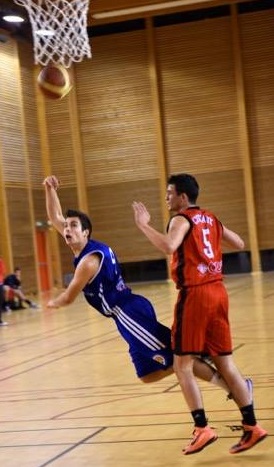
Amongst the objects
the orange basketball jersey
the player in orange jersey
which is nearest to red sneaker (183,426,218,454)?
the player in orange jersey

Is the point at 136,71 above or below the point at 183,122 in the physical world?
above

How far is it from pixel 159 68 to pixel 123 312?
76.0ft

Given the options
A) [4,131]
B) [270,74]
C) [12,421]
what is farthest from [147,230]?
[270,74]

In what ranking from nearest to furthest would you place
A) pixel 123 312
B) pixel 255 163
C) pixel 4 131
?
pixel 123 312 < pixel 4 131 < pixel 255 163

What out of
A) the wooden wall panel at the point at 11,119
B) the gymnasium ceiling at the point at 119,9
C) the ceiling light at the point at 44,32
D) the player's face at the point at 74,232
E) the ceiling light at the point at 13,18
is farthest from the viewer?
the wooden wall panel at the point at 11,119

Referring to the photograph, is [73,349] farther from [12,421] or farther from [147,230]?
[147,230]

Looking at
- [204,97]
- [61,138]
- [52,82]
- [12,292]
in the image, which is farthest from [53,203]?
[61,138]

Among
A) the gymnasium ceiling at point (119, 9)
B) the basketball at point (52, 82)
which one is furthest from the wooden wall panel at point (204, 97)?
the basketball at point (52, 82)

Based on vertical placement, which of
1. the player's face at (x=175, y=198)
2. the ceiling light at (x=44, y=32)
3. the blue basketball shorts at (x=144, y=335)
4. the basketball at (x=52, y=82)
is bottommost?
the blue basketball shorts at (x=144, y=335)

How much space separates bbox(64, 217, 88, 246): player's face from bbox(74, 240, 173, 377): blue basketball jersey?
0.21ft

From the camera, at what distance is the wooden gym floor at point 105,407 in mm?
5676

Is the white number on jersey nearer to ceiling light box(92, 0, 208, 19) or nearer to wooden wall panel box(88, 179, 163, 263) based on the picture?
ceiling light box(92, 0, 208, 19)

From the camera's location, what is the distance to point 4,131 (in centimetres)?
2577

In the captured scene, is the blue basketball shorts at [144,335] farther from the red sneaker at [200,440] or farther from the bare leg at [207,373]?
the red sneaker at [200,440]
